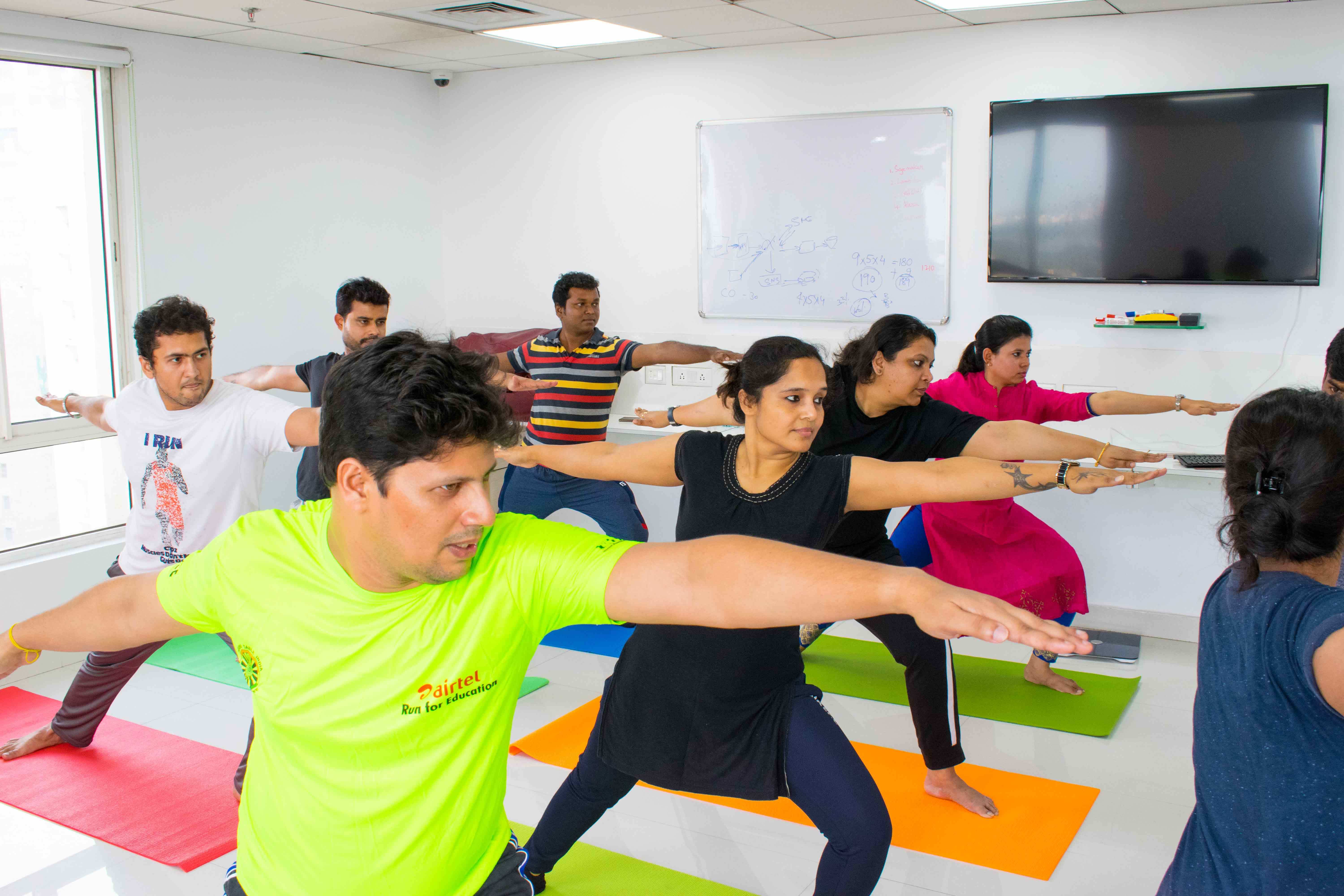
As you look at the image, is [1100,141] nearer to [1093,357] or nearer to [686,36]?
[1093,357]

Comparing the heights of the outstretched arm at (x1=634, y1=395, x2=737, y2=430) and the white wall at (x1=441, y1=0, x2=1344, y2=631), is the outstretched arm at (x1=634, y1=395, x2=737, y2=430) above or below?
below

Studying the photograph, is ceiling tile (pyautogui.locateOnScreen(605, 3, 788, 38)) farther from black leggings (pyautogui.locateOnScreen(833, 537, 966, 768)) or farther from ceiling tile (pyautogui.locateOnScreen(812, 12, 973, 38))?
black leggings (pyautogui.locateOnScreen(833, 537, 966, 768))

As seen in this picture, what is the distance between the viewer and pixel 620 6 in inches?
169

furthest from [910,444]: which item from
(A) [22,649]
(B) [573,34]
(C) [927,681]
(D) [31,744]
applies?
(D) [31,744]

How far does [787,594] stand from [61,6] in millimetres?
4304

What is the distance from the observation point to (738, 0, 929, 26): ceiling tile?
4254 mm

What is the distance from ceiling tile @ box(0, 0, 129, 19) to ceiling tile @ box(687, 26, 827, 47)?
95.6 inches

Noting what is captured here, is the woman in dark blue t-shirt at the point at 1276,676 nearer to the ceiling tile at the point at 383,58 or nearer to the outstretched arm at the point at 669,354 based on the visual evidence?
the outstretched arm at the point at 669,354

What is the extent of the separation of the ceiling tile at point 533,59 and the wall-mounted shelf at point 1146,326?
2906 mm

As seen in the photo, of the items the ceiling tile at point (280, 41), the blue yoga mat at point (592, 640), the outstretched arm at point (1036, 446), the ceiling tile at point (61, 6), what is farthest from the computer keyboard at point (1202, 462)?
the ceiling tile at point (61, 6)

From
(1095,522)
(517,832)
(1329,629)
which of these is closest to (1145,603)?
(1095,522)

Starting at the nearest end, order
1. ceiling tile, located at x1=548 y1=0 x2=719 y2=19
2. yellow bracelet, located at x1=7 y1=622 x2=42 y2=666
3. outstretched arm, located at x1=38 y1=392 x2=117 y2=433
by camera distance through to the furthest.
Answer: yellow bracelet, located at x1=7 y1=622 x2=42 y2=666 → outstretched arm, located at x1=38 y1=392 x2=117 y2=433 → ceiling tile, located at x1=548 y1=0 x2=719 y2=19

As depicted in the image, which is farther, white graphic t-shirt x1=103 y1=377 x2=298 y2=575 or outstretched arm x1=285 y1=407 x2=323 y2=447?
white graphic t-shirt x1=103 y1=377 x2=298 y2=575

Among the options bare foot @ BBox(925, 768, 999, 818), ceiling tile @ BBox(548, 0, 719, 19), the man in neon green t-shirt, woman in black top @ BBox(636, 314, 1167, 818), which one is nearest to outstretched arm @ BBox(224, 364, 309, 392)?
ceiling tile @ BBox(548, 0, 719, 19)
